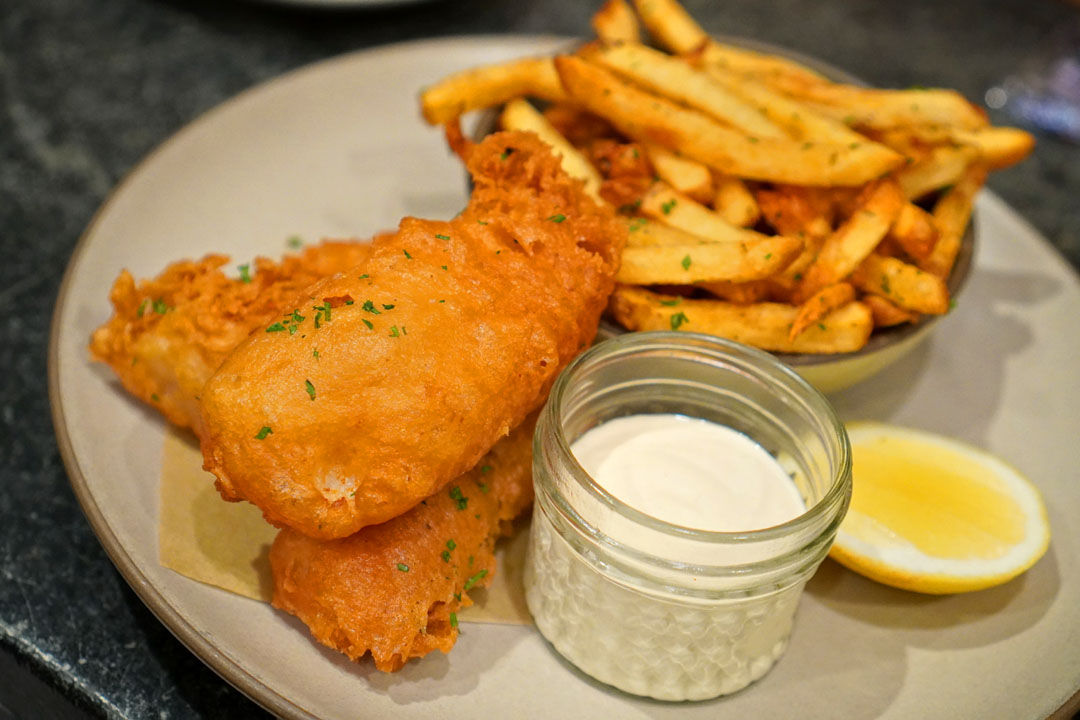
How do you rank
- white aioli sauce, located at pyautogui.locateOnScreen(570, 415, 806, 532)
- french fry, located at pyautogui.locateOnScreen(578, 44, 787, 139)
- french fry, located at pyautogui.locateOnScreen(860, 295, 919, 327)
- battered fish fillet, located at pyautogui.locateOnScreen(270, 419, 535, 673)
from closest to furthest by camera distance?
battered fish fillet, located at pyautogui.locateOnScreen(270, 419, 535, 673) → white aioli sauce, located at pyautogui.locateOnScreen(570, 415, 806, 532) → french fry, located at pyautogui.locateOnScreen(860, 295, 919, 327) → french fry, located at pyautogui.locateOnScreen(578, 44, 787, 139)

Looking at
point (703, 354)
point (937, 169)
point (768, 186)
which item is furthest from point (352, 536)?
point (937, 169)

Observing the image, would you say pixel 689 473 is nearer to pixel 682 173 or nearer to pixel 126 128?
pixel 682 173

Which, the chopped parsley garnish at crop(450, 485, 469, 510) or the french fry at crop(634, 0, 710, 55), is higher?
the french fry at crop(634, 0, 710, 55)

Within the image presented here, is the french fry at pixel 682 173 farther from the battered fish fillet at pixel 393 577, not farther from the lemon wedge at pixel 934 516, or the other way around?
the battered fish fillet at pixel 393 577

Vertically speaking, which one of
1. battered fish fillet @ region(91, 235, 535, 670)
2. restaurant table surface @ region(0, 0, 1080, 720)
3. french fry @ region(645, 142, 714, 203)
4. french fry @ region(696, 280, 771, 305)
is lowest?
restaurant table surface @ region(0, 0, 1080, 720)

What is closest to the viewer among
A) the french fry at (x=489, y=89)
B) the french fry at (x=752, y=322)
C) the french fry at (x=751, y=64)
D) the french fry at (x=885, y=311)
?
the french fry at (x=752, y=322)

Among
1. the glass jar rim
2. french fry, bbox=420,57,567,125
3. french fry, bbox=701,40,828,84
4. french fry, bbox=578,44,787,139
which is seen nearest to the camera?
the glass jar rim

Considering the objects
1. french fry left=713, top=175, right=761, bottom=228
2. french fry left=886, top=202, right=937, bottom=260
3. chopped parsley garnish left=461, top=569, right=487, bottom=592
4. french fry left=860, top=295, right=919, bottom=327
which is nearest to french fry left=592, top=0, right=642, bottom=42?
french fry left=713, top=175, right=761, bottom=228

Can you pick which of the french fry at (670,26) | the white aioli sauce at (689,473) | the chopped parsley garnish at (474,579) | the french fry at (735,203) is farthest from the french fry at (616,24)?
the chopped parsley garnish at (474,579)

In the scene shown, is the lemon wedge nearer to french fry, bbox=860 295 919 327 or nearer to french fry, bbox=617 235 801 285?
french fry, bbox=860 295 919 327
